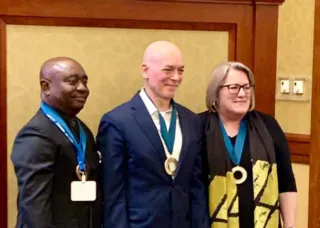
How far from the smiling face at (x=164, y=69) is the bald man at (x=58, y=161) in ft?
0.88

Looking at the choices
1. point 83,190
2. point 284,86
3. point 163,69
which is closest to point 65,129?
point 83,190

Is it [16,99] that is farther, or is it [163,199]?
[16,99]

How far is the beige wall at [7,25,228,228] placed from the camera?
2.49 meters

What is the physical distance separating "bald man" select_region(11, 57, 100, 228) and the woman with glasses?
49 centimetres

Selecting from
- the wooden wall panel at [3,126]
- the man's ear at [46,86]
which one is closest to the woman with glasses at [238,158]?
the man's ear at [46,86]

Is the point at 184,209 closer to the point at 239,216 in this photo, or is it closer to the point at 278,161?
the point at 239,216

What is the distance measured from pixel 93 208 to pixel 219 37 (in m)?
1.01

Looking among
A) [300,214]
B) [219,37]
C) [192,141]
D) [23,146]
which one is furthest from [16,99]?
[300,214]

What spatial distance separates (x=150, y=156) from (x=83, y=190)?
0.27 metres

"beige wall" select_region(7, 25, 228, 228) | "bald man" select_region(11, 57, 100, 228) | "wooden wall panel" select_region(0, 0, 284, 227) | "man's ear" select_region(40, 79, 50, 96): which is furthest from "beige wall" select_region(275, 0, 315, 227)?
"man's ear" select_region(40, 79, 50, 96)

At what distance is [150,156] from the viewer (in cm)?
223

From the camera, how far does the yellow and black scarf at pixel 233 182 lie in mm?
2398

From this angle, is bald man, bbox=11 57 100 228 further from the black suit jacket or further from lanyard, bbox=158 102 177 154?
lanyard, bbox=158 102 177 154

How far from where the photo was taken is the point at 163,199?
7.35 feet
